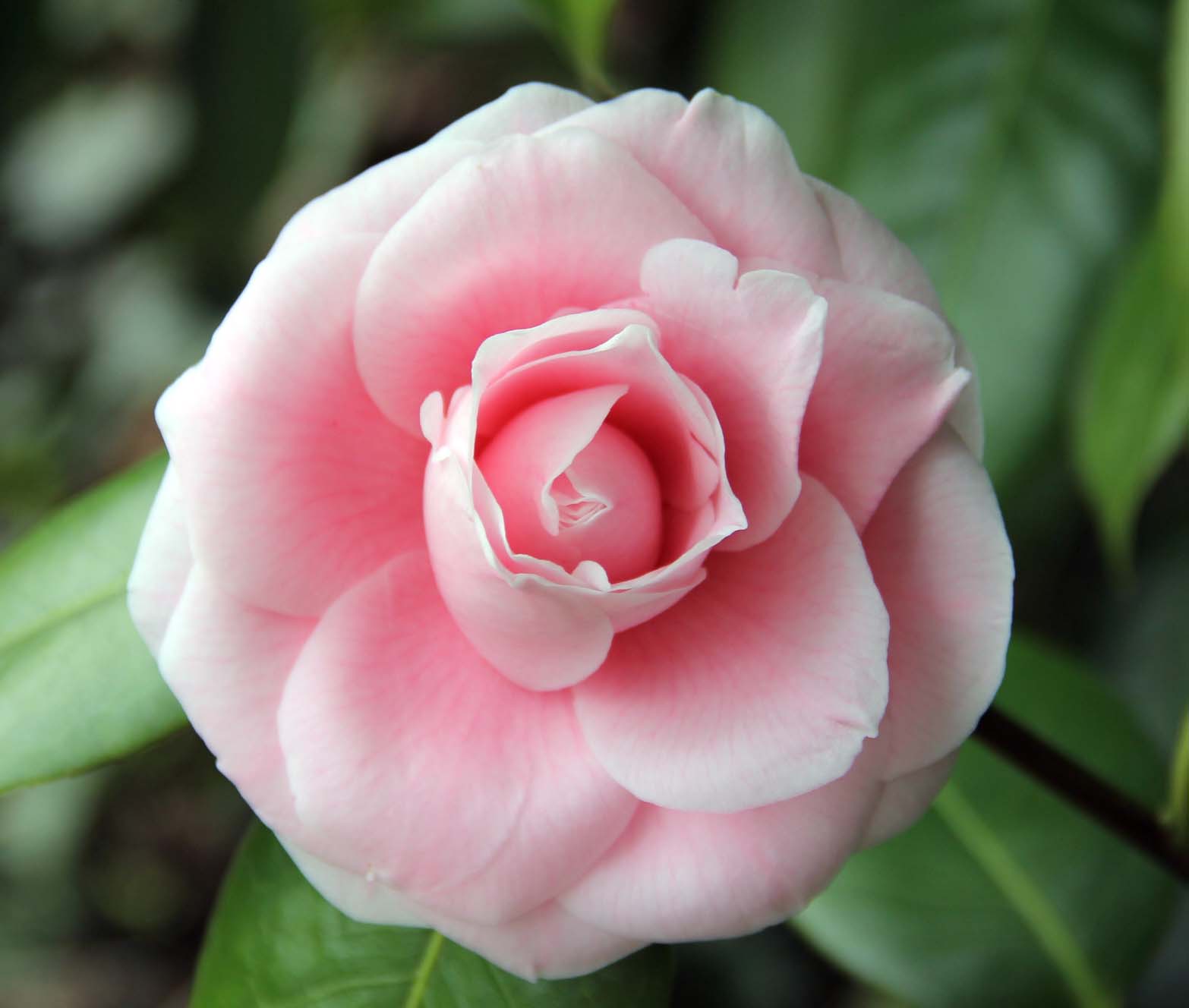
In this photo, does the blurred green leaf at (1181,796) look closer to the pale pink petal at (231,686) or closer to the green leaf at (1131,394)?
the green leaf at (1131,394)

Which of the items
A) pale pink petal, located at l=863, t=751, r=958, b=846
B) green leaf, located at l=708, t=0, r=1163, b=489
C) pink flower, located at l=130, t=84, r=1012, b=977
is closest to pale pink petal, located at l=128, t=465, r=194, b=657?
pink flower, located at l=130, t=84, r=1012, b=977

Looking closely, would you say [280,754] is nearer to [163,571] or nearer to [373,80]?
[163,571]

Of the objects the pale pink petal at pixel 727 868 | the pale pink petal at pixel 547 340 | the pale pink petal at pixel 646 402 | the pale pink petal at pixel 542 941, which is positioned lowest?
the pale pink petal at pixel 542 941

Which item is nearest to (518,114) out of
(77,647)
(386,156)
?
(77,647)

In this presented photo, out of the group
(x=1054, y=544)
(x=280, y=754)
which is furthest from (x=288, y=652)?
(x=1054, y=544)

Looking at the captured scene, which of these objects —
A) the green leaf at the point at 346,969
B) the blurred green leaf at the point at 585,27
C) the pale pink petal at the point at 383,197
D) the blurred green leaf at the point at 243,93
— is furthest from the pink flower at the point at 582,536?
the blurred green leaf at the point at 243,93

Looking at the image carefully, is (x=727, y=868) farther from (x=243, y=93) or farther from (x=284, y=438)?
(x=243, y=93)
